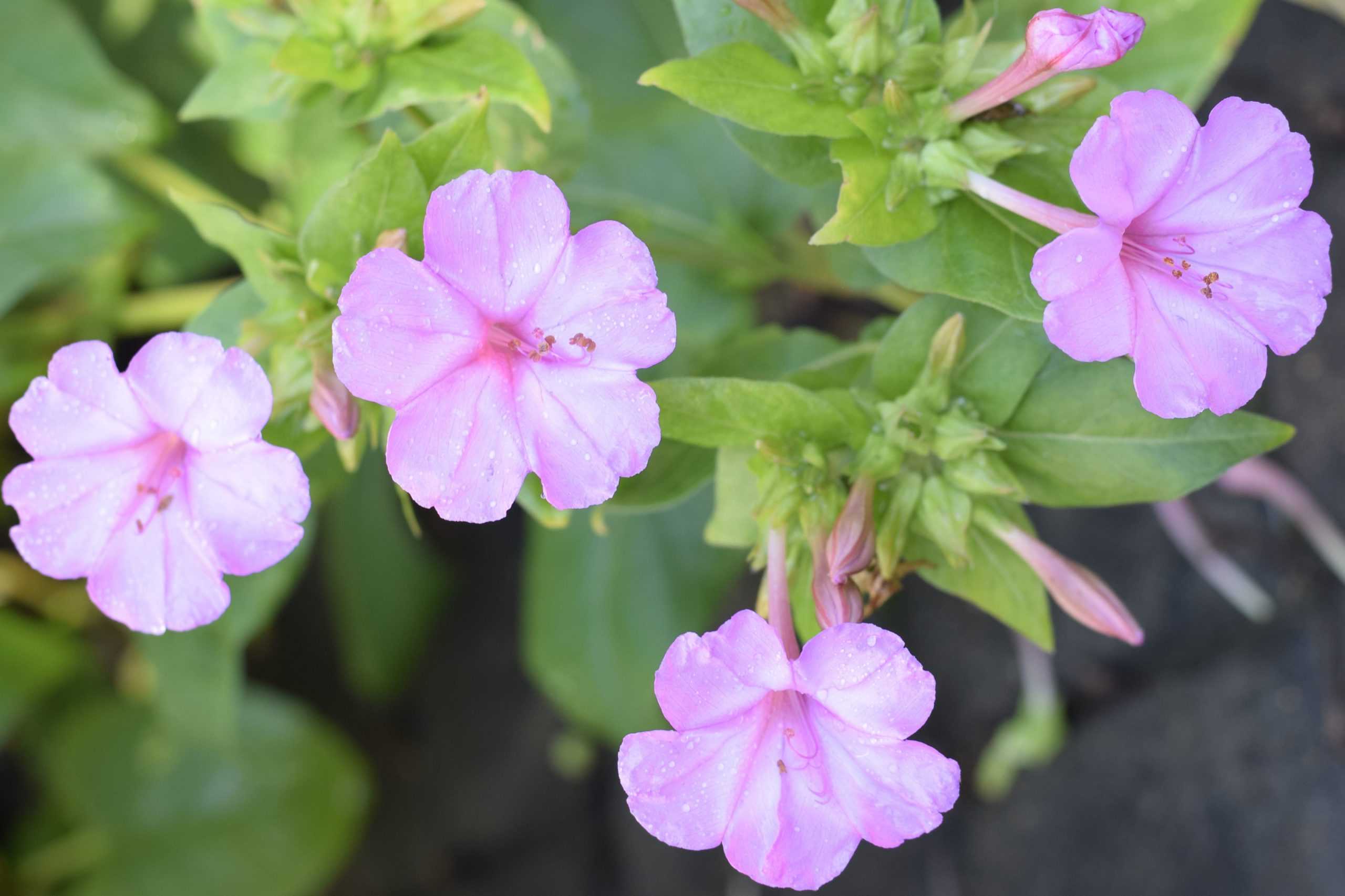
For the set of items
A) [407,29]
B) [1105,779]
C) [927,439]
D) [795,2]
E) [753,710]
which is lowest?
[1105,779]

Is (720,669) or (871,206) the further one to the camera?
(871,206)

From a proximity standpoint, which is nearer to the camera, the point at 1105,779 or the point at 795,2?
the point at 795,2

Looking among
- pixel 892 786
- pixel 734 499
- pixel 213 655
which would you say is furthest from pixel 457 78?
pixel 213 655

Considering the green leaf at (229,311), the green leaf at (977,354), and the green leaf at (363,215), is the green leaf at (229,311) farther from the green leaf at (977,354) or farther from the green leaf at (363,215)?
the green leaf at (977,354)

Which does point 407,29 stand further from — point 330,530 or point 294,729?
point 294,729

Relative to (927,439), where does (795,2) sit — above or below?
above

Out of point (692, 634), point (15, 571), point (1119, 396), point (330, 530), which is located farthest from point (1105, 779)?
point (15, 571)

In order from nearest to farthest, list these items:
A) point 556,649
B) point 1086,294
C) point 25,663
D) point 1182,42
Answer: point 1086,294
point 1182,42
point 556,649
point 25,663

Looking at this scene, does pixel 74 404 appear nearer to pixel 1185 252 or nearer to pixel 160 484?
pixel 160 484
